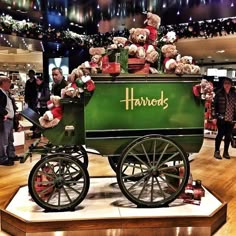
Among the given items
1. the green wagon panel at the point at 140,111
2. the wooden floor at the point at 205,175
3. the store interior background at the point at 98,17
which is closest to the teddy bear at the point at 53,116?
the green wagon panel at the point at 140,111

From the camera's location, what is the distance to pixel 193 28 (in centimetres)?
737

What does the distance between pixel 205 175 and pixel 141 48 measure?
2469 millimetres

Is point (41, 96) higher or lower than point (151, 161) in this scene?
higher

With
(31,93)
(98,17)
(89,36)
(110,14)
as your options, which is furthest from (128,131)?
(89,36)

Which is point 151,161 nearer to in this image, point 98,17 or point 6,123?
point 6,123

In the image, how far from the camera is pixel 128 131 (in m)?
3.02

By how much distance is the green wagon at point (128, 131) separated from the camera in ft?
9.69

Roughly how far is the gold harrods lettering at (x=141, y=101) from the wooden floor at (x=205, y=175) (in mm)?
1248

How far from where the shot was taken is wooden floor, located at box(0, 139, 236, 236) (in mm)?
3815

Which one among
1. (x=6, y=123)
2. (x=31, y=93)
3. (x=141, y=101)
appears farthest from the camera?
(x=31, y=93)

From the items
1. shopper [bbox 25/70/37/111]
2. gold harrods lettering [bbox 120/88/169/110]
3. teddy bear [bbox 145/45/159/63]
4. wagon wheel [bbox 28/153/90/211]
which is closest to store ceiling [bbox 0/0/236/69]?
shopper [bbox 25/70/37/111]

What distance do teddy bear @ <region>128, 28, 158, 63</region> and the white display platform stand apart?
137 centimetres

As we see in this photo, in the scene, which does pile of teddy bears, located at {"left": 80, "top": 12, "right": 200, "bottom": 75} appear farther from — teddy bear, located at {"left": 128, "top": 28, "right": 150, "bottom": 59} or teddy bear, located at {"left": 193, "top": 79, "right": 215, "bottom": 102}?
teddy bear, located at {"left": 193, "top": 79, "right": 215, "bottom": 102}

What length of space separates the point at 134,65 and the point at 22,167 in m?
2.91
